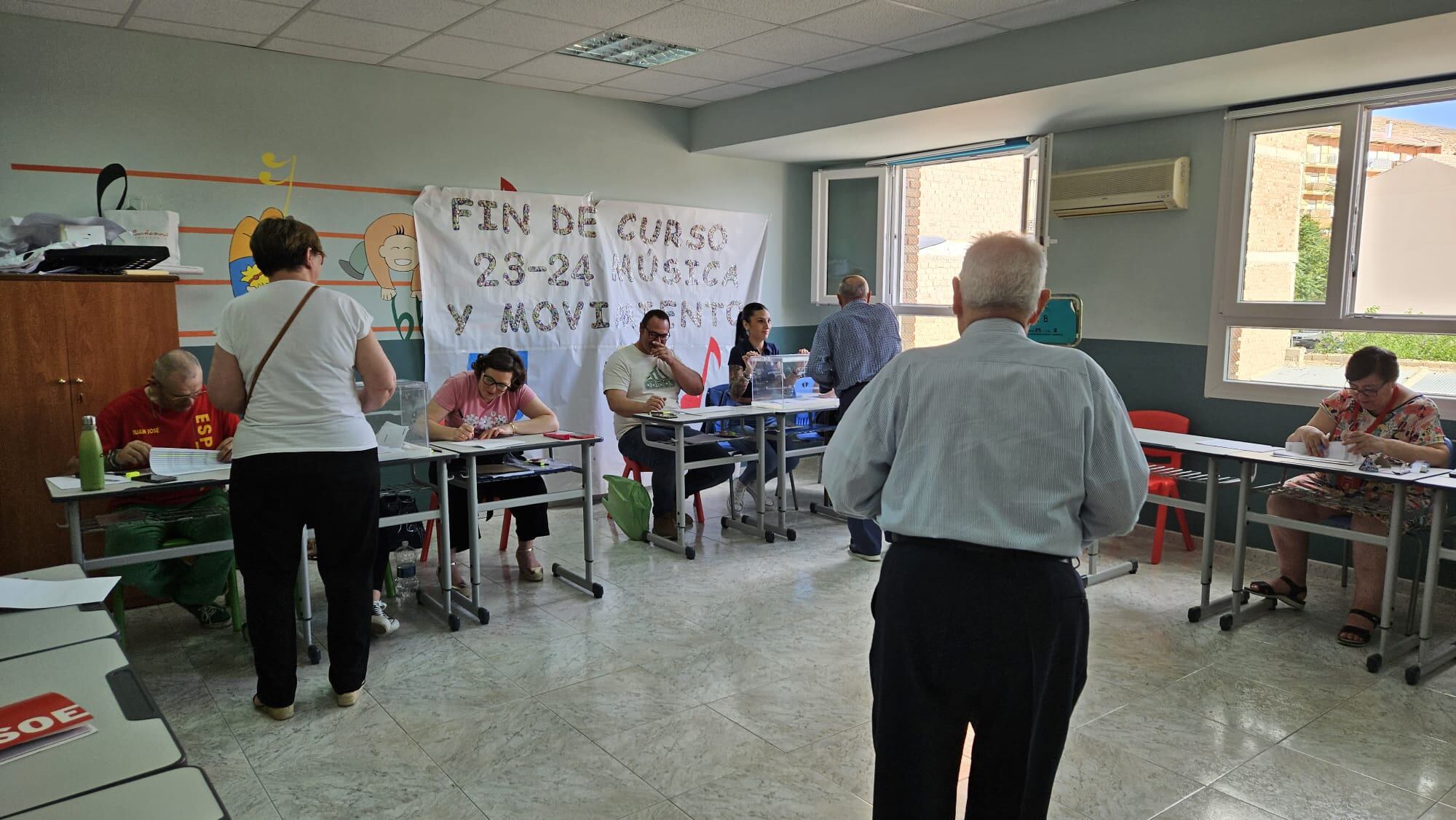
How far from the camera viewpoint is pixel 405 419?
363cm

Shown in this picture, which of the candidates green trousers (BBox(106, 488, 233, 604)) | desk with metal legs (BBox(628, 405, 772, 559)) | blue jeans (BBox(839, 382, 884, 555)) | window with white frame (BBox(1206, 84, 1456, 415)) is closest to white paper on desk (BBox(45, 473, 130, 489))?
green trousers (BBox(106, 488, 233, 604))

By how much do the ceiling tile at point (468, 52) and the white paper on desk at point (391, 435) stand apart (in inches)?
77.0

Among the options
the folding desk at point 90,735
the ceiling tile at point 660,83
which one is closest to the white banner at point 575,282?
the ceiling tile at point 660,83

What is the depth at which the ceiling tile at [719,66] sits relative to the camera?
4.77 metres

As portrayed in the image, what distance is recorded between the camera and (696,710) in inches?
112

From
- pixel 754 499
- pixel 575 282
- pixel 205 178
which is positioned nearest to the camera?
pixel 205 178

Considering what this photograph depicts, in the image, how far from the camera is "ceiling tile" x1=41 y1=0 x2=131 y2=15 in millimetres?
3763

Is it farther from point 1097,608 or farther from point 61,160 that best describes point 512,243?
point 1097,608

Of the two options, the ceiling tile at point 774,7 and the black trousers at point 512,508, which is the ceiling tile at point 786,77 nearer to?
the ceiling tile at point 774,7

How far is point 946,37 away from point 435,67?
266cm

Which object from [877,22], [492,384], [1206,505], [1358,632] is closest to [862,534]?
[1206,505]

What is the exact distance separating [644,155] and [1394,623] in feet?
15.3

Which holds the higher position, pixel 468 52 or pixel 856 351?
pixel 468 52

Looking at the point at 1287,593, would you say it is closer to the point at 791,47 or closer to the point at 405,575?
the point at 791,47
